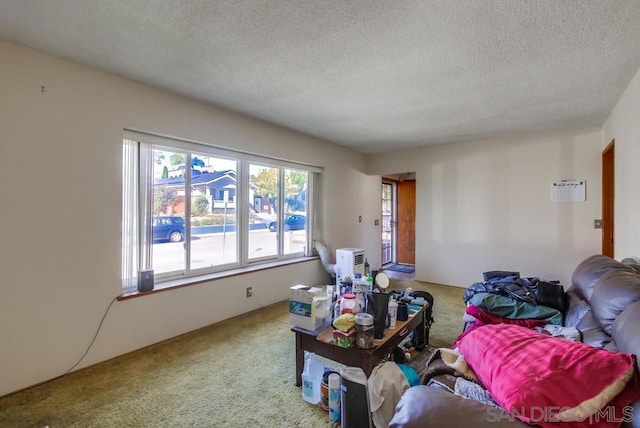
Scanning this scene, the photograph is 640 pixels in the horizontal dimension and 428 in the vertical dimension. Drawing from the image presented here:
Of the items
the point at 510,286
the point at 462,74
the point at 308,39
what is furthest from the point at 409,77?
the point at 510,286

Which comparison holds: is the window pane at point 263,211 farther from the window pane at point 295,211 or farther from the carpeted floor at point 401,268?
the carpeted floor at point 401,268

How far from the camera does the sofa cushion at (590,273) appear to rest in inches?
73.5

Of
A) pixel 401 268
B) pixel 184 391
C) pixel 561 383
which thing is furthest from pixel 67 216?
pixel 401 268

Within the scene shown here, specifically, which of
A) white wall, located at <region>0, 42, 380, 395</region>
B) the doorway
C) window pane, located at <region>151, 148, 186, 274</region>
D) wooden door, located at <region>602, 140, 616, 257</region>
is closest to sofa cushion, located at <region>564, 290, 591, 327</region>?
wooden door, located at <region>602, 140, 616, 257</region>

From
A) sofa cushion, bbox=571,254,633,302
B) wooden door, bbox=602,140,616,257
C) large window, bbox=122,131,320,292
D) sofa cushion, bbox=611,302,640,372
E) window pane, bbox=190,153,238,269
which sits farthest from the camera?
wooden door, bbox=602,140,616,257

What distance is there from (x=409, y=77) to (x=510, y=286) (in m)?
1.94

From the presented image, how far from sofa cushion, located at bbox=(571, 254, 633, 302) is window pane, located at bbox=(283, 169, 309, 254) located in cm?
319

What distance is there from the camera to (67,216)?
7.37ft

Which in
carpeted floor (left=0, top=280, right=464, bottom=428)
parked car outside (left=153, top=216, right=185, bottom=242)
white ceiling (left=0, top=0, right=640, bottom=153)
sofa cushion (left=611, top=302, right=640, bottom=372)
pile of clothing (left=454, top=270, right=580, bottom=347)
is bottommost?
carpeted floor (left=0, top=280, right=464, bottom=428)

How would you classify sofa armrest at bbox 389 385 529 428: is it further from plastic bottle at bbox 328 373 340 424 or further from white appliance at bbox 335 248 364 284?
white appliance at bbox 335 248 364 284

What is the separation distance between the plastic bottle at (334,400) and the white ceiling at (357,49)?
2.10 meters

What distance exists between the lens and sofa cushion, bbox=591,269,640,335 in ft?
4.58

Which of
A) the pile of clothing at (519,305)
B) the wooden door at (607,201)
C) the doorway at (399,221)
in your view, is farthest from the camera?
the doorway at (399,221)

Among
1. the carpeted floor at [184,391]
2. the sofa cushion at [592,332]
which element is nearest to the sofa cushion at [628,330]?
the sofa cushion at [592,332]
